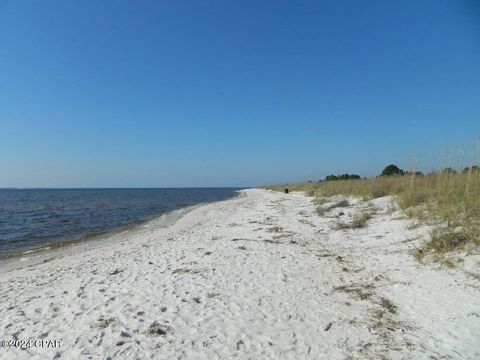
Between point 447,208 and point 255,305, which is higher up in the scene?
point 447,208

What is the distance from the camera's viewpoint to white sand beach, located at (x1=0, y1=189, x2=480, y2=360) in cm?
363

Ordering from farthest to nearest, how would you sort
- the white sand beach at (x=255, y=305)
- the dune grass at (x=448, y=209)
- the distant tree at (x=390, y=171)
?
1. the distant tree at (x=390, y=171)
2. the dune grass at (x=448, y=209)
3. the white sand beach at (x=255, y=305)

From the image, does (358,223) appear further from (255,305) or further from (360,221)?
(255,305)

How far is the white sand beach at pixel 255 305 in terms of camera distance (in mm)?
3635

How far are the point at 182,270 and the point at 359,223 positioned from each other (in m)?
6.30

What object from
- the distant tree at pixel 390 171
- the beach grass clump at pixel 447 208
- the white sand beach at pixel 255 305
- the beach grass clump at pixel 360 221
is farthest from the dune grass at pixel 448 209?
the distant tree at pixel 390 171

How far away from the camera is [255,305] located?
4.84m

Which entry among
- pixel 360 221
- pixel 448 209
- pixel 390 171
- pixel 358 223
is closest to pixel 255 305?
pixel 448 209

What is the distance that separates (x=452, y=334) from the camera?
3674 mm

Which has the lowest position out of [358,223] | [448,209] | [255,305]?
[255,305]

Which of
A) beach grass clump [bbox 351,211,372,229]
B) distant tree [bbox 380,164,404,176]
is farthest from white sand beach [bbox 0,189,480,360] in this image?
distant tree [bbox 380,164,404,176]

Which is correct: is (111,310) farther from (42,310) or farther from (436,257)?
(436,257)

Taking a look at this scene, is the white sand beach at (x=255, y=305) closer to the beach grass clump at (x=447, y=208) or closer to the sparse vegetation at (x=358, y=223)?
the beach grass clump at (x=447, y=208)

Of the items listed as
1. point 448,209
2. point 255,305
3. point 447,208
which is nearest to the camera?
point 255,305
